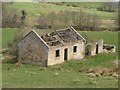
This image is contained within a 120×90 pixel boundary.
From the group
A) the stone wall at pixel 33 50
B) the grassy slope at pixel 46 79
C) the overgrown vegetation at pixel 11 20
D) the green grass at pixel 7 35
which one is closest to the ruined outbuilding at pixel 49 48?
the stone wall at pixel 33 50

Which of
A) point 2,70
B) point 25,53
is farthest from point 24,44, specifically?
point 2,70

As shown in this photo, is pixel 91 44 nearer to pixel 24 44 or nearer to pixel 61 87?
pixel 24 44

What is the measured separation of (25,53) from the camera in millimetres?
39969

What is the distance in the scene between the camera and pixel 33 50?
39.3m

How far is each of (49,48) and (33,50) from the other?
69.6 inches

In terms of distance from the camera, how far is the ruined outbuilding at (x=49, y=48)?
38.8 metres

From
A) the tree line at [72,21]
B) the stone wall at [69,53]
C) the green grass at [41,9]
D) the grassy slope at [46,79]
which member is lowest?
the grassy slope at [46,79]

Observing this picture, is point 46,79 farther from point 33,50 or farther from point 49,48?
point 33,50

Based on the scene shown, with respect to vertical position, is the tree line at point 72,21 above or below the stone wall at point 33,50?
above

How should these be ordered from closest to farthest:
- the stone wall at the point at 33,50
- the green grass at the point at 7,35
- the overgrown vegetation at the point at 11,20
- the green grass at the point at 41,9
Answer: the stone wall at the point at 33,50 < the green grass at the point at 7,35 < the overgrown vegetation at the point at 11,20 < the green grass at the point at 41,9

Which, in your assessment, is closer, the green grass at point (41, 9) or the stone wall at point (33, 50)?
the stone wall at point (33, 50)

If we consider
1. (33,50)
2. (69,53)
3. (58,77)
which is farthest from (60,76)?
(69,53)

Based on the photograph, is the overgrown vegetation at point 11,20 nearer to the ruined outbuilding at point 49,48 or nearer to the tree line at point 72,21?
the tree line at point 72,21

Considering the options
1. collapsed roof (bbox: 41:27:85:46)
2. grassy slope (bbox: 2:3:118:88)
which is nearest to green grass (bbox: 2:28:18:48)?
collapsed roof (bbox: 41:27:85:46)
